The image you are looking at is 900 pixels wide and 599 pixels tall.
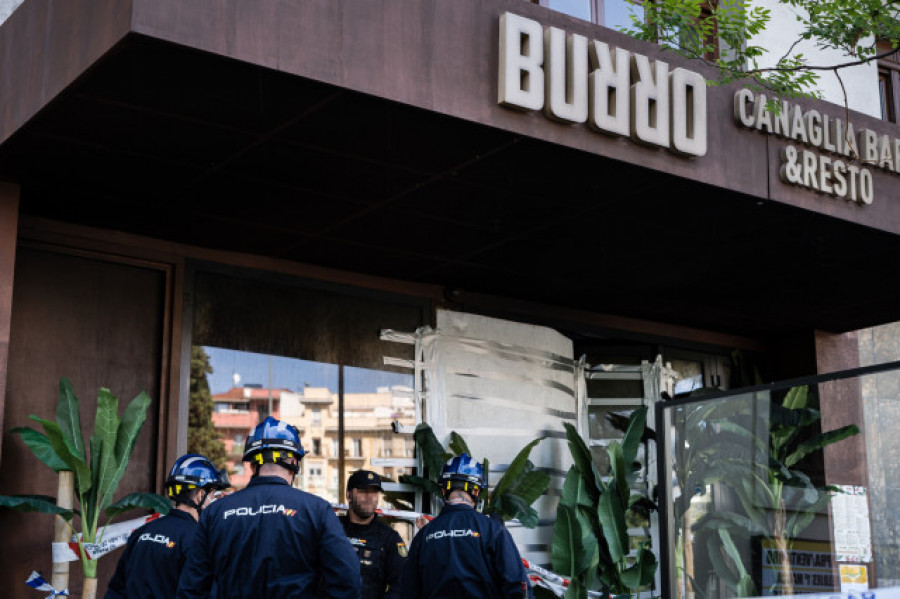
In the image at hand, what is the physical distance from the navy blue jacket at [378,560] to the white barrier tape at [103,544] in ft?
5.78

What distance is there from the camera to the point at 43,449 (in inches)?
364

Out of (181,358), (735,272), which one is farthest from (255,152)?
(735,272)

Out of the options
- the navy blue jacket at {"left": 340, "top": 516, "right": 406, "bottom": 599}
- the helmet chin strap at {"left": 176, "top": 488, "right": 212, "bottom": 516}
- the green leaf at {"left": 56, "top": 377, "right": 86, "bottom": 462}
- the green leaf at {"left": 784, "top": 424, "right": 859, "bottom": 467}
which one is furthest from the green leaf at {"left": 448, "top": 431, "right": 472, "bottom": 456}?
the green leaf at {"left": 784, "top": 424, "right": 859, "bottom": 467}

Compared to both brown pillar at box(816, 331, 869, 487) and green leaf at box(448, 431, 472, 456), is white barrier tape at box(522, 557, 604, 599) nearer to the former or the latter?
green leaf at box(448, 431, 472, 456)

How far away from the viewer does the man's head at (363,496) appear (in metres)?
10.3

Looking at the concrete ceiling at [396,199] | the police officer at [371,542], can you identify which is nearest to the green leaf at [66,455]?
the concrete ceiling at [396,199]

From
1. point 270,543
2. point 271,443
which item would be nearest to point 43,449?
point 271,443

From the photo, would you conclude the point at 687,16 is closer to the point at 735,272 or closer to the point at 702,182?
the point at 702,182

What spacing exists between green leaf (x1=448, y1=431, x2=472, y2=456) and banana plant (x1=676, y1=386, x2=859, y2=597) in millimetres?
5605

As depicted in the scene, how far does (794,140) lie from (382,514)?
5496 millimetres

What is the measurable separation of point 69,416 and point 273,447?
4.10 meters

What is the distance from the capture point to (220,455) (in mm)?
11336

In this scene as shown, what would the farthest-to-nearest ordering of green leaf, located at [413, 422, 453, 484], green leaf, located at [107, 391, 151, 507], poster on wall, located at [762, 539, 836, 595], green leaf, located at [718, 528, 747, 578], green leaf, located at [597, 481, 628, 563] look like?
1. green leaf, located at [597, 481, 628, 563]
2. green leaf, located at [413, 422, 453, 484]
3. green leaf, located at [107, 391, 151, 507]
4. green leaf, located at [718, 528, 747, 578]
5. poster on wall, located at [762, 539, 836, 595]

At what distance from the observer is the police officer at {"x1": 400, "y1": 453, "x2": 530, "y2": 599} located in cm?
752
